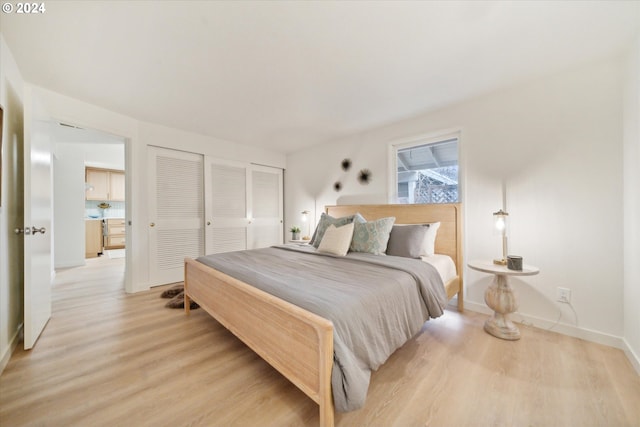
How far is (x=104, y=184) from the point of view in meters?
6.80

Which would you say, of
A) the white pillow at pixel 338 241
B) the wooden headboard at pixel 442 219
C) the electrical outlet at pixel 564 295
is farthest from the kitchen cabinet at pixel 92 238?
the electrical outlet at pixel 564 295

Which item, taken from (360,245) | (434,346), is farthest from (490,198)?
(434,346)

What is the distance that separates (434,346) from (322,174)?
3069 millimetres

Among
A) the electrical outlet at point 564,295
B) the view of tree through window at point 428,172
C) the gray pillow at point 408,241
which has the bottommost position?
the electrical outlet at point 564,295

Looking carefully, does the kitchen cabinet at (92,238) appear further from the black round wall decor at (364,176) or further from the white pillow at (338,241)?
the black round wall decor at (364,176)

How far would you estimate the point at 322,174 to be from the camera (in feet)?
13.8

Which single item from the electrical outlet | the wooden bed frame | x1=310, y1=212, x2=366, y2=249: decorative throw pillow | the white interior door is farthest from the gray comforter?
the white interior door

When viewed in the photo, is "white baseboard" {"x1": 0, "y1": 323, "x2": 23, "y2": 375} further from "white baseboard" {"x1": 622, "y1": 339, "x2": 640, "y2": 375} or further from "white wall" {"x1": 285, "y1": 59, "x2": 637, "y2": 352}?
"white baseboard" {"x1": 622, "y1": 339, "x2": 640, "y2": 375}

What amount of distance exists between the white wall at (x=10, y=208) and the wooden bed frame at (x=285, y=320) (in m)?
1.18

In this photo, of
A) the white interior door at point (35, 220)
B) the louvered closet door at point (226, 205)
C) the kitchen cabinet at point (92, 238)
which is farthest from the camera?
the kitchen cabinet at point (92, 238)

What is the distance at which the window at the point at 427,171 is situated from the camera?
285 cm

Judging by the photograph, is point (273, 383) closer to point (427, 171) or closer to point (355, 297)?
point (355, 297)

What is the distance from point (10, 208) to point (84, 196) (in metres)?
4.08

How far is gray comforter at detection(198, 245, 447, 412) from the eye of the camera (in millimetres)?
1062
